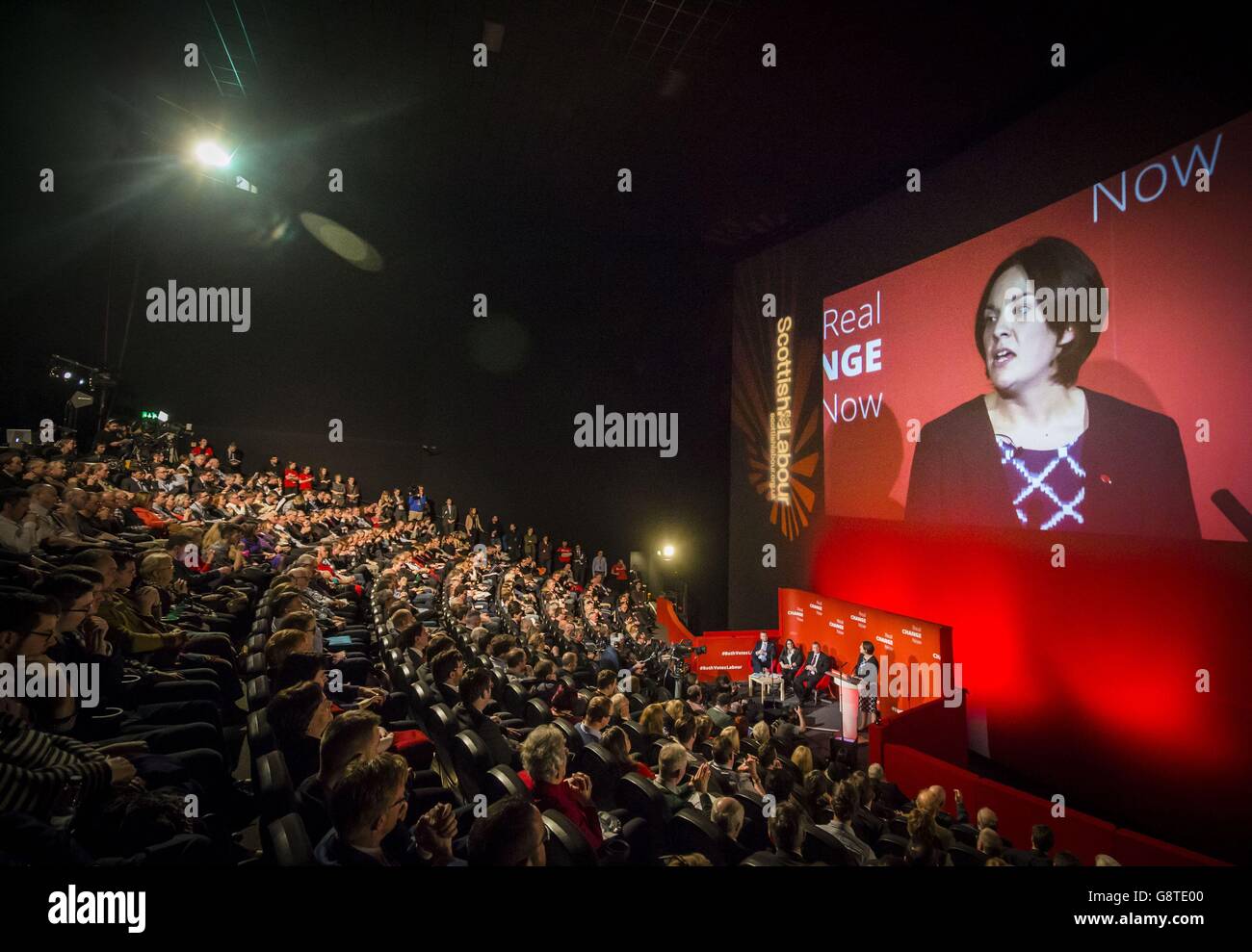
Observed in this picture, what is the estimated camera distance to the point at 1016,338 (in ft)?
20.9

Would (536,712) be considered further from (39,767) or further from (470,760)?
(39,767)

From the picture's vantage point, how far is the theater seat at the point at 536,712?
3724 mm

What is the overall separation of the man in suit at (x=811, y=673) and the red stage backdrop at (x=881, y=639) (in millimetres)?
222

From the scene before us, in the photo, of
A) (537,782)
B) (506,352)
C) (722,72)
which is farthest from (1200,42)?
(506,352)

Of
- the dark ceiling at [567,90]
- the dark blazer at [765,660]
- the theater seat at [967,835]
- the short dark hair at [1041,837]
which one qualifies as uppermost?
the dark ceiling at [567,90]

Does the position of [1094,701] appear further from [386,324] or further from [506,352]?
[386,324]

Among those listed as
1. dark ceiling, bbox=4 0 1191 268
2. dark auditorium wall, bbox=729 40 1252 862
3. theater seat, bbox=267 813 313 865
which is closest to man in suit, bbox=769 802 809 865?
theater seat, bbox=267 813 313 865

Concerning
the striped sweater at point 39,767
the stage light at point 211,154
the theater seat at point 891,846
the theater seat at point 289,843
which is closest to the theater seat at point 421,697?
the striped sweater at point 39,767

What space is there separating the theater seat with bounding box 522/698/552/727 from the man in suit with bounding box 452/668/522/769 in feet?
1.00

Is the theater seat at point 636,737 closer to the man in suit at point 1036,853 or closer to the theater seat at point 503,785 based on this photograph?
the theater seat at point 503,785

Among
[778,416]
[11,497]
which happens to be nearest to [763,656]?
[778,416]

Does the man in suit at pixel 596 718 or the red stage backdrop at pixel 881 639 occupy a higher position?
the man in suit at pixel 596 718

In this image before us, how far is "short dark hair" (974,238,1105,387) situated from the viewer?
5.69m

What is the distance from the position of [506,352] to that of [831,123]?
8.58 m
